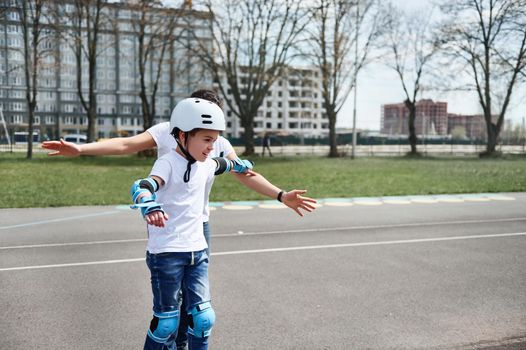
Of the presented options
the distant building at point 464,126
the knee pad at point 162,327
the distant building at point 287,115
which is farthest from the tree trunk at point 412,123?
the distant building at point 287,115

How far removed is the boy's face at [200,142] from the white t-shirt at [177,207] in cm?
10

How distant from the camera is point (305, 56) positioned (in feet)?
117

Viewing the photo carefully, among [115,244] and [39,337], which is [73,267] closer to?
[115,244]

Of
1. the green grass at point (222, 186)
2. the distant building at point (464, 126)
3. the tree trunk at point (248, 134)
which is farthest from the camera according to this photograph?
the distant building at point (464, 126)

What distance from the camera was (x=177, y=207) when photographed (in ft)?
9.92

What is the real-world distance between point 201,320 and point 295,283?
263 cm

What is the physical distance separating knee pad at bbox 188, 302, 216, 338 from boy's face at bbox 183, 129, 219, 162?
36.8 inches

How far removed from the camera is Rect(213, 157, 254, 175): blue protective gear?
3355mm

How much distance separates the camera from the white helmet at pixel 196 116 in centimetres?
291

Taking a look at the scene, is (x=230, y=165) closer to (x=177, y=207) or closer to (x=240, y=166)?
(x=240, y=166)

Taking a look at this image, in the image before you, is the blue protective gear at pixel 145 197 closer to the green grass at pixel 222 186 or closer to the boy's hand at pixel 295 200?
the boy's hand at pixel 295 200

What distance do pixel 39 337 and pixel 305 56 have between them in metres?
33.5

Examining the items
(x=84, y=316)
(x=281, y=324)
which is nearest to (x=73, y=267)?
(x=84, y=316)

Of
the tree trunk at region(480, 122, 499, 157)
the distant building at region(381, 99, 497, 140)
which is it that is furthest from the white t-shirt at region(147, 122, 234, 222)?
the distant building at region(381, 99, 497, 140)
